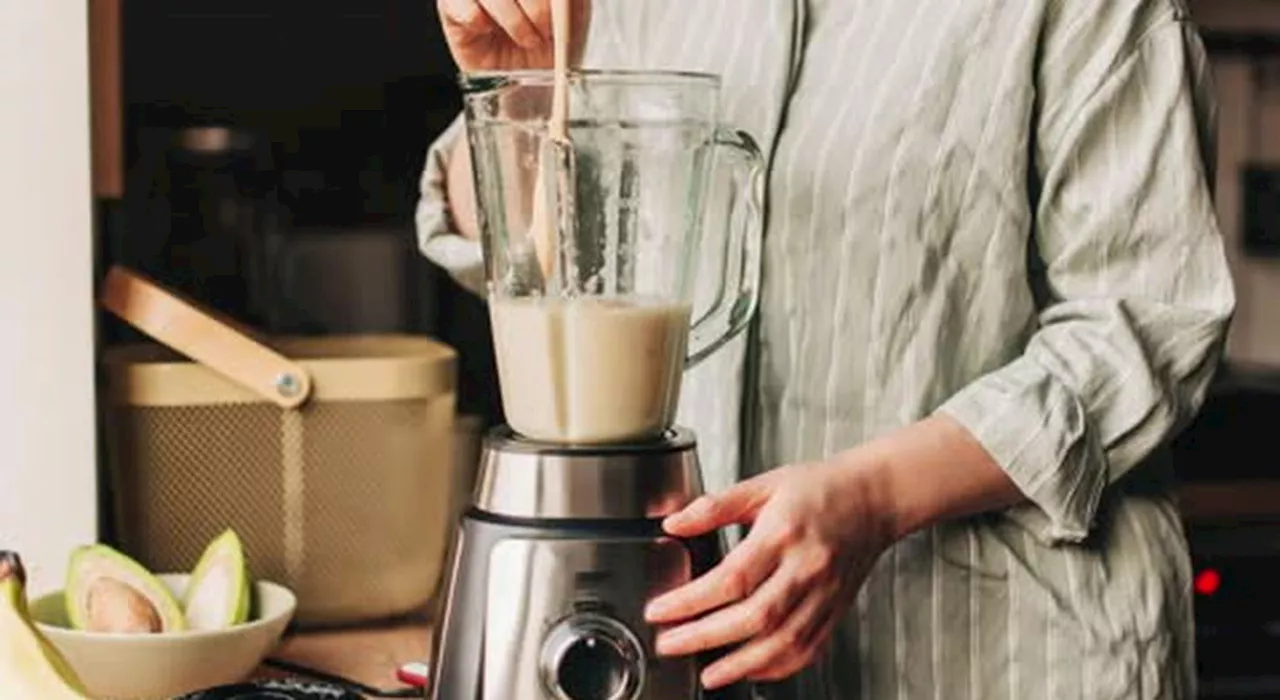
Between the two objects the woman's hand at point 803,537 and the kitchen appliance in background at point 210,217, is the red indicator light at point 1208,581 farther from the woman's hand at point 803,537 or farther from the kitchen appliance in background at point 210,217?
the woman's hand at point 803,537

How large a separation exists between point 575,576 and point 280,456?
63cm

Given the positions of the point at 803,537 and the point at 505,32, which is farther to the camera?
the point at 505,32

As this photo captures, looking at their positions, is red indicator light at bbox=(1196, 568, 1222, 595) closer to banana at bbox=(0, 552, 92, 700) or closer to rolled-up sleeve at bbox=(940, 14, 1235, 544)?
rolled-up sleeve at bbox=(940, 14, 1235, 544)

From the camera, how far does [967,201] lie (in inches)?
46.9

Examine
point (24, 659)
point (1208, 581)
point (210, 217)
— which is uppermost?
point (210, 217)

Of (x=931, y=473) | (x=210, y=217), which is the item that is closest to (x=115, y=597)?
(x=931, y=473)

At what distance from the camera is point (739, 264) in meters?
1.13

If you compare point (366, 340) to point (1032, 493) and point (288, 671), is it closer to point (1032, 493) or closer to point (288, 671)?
point (288, 671)

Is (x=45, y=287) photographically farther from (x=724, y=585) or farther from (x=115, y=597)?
(x=724, y=585)

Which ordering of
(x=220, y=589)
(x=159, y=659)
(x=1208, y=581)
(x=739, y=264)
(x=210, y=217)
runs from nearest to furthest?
(x=739, y=264) < (x=159, y=659) < (x=220, y=589) < (x=1208, y=581) < (x=210, y=217)

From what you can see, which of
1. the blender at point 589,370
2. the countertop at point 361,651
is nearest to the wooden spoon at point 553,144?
the blender at point 589,370

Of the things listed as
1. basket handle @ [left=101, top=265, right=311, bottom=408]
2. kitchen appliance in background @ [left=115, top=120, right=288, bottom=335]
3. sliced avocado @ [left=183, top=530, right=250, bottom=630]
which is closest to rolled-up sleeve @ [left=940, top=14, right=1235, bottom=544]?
sliced avocado @ [left=183, top=530, right=250, bottom=630]

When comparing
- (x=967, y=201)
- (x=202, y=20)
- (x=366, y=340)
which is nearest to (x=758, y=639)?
(x=967, y=201)

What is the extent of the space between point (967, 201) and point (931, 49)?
9 centimetres
